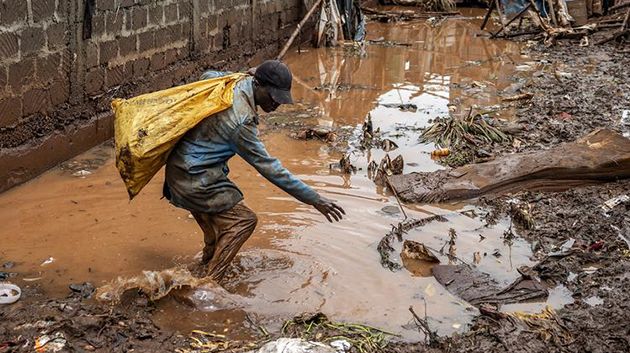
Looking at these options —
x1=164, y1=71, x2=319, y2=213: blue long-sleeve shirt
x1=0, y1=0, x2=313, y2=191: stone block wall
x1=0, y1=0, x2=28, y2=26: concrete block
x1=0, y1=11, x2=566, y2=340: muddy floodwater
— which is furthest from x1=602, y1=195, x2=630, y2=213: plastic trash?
x1=0, y1=0, x2=28, y2=26: concrete block

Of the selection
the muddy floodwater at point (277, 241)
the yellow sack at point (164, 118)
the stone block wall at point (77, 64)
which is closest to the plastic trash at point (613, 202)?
the muddy floodwater at point (277, 241)

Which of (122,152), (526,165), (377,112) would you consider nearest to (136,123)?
(122,152)

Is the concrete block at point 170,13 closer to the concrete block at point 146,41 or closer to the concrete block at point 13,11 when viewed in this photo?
the concrete block at point 146,41

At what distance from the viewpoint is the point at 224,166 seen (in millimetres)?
4578

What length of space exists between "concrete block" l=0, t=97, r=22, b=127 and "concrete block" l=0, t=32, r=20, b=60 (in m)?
0.35

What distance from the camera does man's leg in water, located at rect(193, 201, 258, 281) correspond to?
4605 mm

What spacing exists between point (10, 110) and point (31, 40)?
618mm

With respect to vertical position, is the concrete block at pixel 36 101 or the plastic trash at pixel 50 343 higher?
the concrete block at pixel 36 101

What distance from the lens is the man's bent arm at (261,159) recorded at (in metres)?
4.21

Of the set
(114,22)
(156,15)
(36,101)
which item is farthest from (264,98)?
(156,15)

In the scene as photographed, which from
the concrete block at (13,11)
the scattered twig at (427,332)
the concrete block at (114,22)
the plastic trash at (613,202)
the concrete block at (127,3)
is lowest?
the scattered twig at (427,332)

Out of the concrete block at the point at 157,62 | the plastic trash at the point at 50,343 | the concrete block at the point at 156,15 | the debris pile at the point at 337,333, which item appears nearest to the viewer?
the plastic trash at the point at 50,343

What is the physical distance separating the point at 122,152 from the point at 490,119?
18.4ft

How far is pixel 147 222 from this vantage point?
5914mm
